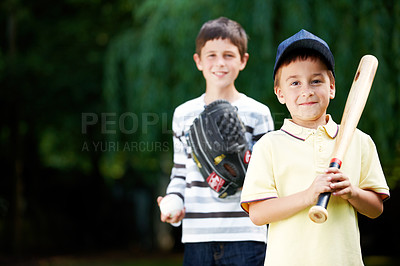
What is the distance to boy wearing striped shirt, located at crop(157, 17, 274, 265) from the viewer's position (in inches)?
98.8

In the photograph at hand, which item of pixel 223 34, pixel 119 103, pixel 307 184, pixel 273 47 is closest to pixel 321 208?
pixel 307 184

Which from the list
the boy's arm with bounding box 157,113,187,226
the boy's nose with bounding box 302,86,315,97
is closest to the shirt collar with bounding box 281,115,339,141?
the boy's nose with bounding box 302,86,315,97

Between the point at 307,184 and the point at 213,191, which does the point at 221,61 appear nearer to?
the point at 213,191

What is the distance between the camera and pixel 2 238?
9.16m

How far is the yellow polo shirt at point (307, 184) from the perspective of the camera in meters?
1.70

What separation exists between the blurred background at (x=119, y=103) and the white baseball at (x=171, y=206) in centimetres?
280

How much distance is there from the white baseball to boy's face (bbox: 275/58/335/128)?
0.95m

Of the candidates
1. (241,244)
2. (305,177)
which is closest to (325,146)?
(305,177)

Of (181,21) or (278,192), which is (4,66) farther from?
(278,192)

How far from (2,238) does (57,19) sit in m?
3.88

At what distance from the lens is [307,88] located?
5.86ft

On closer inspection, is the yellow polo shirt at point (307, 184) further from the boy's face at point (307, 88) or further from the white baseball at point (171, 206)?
the white baseball at point (171, 206)

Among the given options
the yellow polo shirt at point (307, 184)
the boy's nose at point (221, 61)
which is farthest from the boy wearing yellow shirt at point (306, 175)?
the boy's nose at point (221, 61)

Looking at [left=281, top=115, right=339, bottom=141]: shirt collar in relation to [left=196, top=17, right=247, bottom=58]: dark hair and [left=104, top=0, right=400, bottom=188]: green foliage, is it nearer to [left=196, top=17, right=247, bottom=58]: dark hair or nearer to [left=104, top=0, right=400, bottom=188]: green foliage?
[left=196, top=17, right=247, bottom=58]: dark hair
